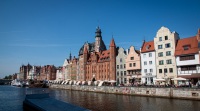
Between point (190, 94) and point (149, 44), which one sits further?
point (149, 44)

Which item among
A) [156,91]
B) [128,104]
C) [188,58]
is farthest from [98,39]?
[128,104]

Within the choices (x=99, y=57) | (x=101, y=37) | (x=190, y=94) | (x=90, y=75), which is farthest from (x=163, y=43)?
(x=101, y=37)

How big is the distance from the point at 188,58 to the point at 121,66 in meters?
34.1

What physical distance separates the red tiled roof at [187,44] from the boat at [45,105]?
4495 cm

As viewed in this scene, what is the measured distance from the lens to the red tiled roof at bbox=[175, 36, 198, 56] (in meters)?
61.1

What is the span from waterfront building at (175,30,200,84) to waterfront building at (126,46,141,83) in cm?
1811

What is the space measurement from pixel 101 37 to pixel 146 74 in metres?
69.9

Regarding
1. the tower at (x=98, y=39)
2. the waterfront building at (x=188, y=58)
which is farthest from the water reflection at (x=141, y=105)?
the tower at (x=98, y=39)

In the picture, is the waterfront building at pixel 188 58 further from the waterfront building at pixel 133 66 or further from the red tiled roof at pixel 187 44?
the waterfront building at pixel 133 66

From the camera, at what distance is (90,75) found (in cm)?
11112

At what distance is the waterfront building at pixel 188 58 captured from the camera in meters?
59.3

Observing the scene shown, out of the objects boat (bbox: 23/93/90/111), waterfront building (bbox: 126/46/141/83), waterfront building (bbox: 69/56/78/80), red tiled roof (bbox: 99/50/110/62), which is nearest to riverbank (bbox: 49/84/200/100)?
waterfront building (bbox: 126/46/141/83)

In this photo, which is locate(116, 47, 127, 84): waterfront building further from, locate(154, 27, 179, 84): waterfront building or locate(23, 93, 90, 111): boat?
locate(23, 93, 90, 111): boat

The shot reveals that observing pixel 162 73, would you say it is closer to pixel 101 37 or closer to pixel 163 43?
pixel 163 43
